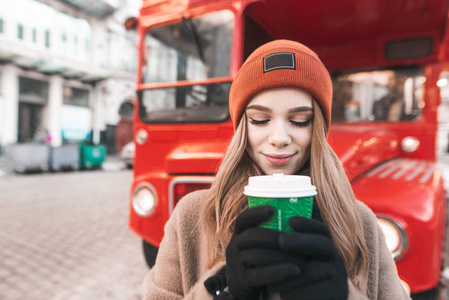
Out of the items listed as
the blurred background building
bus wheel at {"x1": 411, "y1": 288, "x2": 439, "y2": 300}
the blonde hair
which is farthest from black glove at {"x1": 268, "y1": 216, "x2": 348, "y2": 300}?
the blurred background building

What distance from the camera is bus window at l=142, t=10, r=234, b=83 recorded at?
2631 millimetres

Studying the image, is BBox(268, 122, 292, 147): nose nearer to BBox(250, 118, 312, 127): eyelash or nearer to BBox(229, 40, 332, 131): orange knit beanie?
BBox(250, 118, 312, 127): eyelash

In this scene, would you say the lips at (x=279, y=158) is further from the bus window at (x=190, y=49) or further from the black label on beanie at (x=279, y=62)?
the bus window at (x=190, y=49)

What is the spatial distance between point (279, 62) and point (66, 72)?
60.8 ft

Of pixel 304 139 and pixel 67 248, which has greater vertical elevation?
pixel 304 139

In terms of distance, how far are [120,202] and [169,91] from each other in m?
4.93

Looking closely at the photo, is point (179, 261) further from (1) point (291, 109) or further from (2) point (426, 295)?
(2) point (426, 295)

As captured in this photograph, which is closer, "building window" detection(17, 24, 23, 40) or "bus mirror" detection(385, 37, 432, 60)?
"bus mirror" detection(385, 37, 432, 60)

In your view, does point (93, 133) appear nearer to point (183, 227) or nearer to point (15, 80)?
point (15, 80)

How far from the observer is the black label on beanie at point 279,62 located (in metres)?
1.17

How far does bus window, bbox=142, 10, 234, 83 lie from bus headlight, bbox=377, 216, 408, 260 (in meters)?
1.55

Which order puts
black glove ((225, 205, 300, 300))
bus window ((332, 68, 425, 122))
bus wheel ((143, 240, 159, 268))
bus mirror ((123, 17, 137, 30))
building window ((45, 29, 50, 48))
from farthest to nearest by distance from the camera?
building window ((45, 29, 50, 48)), bus window ((332, 68, 425, 122)), bus mirror ((123, 17, 137, 30)), bus wheel ((143, 240, 159, 268)), black glove ((225, 205, 300, 300))

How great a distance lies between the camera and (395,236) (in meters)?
1.80

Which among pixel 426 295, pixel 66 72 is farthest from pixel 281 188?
pixel 66 72
